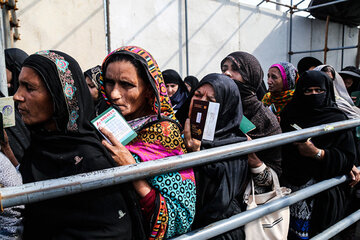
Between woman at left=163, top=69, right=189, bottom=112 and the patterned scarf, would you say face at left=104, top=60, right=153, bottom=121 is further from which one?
woman at left=163, top=69, right=189, bottom=112

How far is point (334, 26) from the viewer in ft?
30.9

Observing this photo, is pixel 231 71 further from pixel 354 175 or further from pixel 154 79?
pixel 354 175

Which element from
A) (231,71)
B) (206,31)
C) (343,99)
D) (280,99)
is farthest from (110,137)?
(206,31)

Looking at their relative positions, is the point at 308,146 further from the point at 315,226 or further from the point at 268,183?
the point at 315,226

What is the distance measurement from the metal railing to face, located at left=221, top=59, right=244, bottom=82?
2.82 feet

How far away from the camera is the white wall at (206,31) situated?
5.69 metres

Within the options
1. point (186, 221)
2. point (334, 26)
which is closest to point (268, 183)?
point (186, 221)

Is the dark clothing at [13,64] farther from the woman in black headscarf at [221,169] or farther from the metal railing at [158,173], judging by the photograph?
the metal railing at [158,173]

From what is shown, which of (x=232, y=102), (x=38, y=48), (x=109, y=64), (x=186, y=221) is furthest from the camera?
(x=38, y=48)

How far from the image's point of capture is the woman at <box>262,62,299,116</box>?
3.25 m

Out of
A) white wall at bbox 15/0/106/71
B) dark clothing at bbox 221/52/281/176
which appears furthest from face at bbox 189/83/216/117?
white wall at bbox 15/0/106/71

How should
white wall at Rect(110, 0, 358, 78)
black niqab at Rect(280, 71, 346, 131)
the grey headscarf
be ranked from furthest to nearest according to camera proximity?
white wall at Rect(110, 0, 358, 78) → the grey headscarf → black niqab at Rect(280, 71, 346, 131)

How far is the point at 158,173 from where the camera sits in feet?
3.48

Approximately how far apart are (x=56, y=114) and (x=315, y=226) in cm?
197
